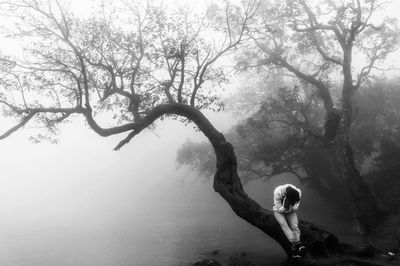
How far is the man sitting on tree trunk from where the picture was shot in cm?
1177

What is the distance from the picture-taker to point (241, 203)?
15133mm

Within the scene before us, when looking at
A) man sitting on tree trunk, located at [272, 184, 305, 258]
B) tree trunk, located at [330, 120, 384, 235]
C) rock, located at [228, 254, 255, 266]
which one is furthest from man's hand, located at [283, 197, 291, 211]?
tree trunk, located at [330, 120, 384, 235]

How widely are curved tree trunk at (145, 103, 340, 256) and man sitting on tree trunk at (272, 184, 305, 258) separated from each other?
1312 millimetres

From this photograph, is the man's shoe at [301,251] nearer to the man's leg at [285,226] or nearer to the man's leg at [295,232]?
the man's leg at [295,232]

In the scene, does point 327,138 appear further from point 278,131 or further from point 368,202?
point 278,131

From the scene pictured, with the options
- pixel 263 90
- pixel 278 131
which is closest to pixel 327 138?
pixel 278 131

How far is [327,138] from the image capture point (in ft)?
A: 78.9

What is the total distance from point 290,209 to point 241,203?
3.37 metres

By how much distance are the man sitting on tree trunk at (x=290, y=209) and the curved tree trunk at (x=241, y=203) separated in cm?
131

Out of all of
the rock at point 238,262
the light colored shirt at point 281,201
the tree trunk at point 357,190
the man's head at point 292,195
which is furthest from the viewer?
the tree trunk at point 357,190

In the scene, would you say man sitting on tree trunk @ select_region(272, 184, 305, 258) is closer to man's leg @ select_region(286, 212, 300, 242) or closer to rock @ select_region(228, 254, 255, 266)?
man's leg @ select_region(286, 212, 300, 242)

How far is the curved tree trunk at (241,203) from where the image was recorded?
44.2ft

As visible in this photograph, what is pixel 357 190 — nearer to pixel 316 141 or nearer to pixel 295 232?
pixel 316 141

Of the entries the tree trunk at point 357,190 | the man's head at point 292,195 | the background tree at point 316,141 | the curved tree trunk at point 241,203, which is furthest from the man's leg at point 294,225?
the background tree at point 316,141
